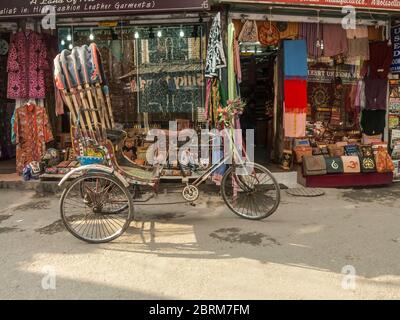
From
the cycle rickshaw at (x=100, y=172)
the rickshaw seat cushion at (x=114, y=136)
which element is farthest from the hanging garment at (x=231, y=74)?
the rickshaw seat cushion at (x=114, y=136)

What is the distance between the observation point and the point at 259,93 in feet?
36.2

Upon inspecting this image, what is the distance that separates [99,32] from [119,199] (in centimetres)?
440

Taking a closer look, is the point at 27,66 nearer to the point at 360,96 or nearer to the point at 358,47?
the point at 358,47

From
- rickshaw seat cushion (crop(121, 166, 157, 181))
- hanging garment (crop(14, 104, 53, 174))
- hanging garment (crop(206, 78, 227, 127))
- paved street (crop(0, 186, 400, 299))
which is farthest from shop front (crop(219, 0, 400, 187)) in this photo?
hanging garment (crop(14, 104, 53, 174))

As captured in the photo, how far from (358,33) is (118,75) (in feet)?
15.5

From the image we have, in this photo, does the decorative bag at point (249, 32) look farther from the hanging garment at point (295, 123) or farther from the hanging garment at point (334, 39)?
the hanging garment at point (295, 123)

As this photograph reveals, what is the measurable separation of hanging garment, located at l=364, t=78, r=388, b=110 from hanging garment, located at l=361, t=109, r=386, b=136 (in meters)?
0.14

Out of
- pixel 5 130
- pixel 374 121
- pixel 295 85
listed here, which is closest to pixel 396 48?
pixel 374 121

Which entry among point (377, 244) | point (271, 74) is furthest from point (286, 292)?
point (271, 74)

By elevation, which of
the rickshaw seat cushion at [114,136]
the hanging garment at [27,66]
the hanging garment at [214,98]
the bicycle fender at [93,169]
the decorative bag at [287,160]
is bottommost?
the decorative bag at [287,160]

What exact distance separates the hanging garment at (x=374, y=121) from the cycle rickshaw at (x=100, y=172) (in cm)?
410

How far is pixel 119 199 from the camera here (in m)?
5.38

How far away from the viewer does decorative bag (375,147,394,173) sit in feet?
26.5

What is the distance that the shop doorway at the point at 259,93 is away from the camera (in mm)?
10391
